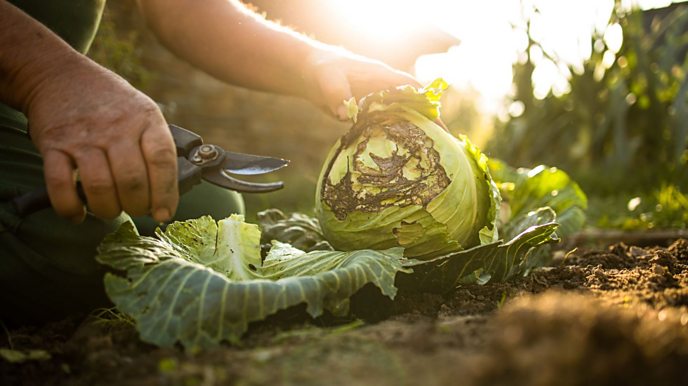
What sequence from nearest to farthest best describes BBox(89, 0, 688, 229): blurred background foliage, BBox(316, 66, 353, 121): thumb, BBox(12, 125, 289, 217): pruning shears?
BBox(12, 125, 289, 217): pruning shears < BBox(316, 66, 353, 121): thumb < BBox(89, 0, 688, 229): blurred background foliage

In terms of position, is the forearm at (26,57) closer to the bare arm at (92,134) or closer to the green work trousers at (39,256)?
the bare arm at (92,134)

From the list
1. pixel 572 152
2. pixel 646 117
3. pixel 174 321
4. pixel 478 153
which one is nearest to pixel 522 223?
pixel 478 153

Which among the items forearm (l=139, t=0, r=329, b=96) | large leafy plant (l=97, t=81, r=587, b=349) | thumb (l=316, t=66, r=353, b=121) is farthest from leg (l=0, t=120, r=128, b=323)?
forearm (l=139, t=0, r=329, b=96)

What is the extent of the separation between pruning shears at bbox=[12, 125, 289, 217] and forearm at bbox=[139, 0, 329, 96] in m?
0.83

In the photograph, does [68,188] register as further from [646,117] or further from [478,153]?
[646,117]

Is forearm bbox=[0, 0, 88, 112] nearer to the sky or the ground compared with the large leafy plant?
nearer to the sky

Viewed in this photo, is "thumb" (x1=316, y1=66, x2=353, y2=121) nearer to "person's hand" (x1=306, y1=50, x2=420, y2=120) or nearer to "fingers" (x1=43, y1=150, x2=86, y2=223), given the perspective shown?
"person's hand" (x1=306, y1=50, x2=420, y2=120)

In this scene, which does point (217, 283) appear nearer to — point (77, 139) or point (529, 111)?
point (77, 139)

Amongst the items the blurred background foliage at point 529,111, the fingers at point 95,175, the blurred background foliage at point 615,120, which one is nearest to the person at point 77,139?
the fingers at point 95,175

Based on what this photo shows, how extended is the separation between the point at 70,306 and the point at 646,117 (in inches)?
267

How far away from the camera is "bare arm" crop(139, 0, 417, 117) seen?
253cm

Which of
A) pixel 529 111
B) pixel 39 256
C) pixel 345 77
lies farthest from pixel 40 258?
pixel 529 111

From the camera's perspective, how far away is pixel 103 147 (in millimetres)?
1609

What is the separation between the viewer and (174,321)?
1.55 m
